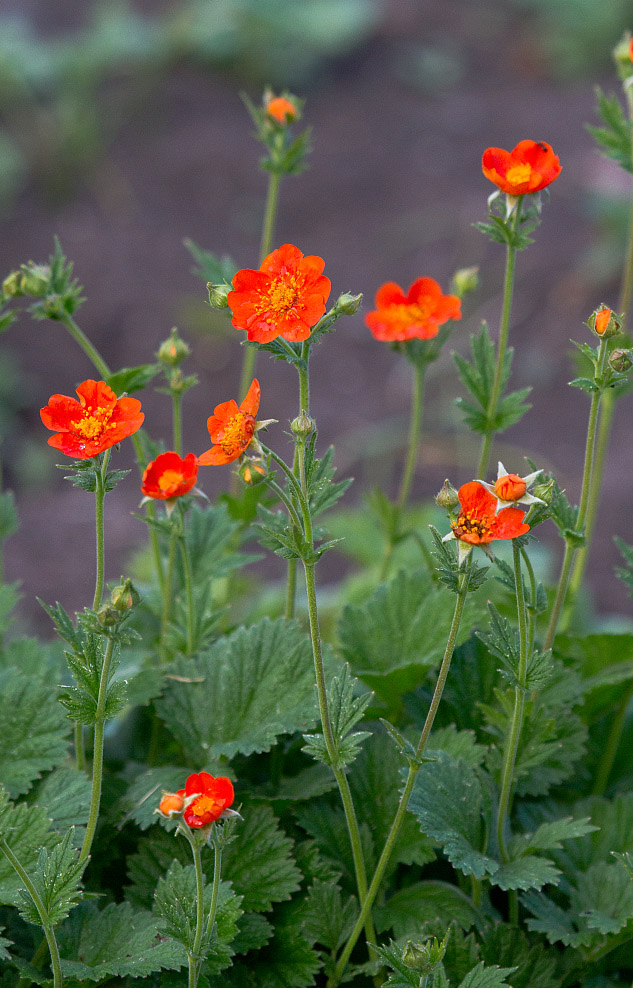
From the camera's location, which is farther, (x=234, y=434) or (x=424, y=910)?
(x=424, y=910)

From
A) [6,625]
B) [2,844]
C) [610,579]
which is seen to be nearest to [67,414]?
[2,844]

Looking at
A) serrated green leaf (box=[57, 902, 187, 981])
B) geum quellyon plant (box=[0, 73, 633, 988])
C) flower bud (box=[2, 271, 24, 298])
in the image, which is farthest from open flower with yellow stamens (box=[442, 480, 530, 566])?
Result: flower bud (box=[2, 271, 24, 298])

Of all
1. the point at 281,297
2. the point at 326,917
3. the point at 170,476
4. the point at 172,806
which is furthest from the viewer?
the point at 326,917

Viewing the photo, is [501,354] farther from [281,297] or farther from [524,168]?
[281,297]

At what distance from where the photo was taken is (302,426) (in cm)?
116

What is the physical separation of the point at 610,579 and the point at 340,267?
2168 millimetres

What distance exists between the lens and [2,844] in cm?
119

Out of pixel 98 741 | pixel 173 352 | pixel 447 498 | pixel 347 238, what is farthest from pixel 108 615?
pixel 347 238

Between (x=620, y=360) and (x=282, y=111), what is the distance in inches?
36.0

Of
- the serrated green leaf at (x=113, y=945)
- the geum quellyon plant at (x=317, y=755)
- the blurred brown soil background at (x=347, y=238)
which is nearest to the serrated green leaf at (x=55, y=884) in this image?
the geum quellyon plant at (x=317, y=755)

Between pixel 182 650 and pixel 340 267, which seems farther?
pixel 340 267

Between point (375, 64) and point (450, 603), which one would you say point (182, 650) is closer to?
point (450, 603)

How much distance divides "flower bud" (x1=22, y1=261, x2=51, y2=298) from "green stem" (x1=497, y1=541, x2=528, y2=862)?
0.87m

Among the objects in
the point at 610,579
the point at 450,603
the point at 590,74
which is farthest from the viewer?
the point at 590,74
